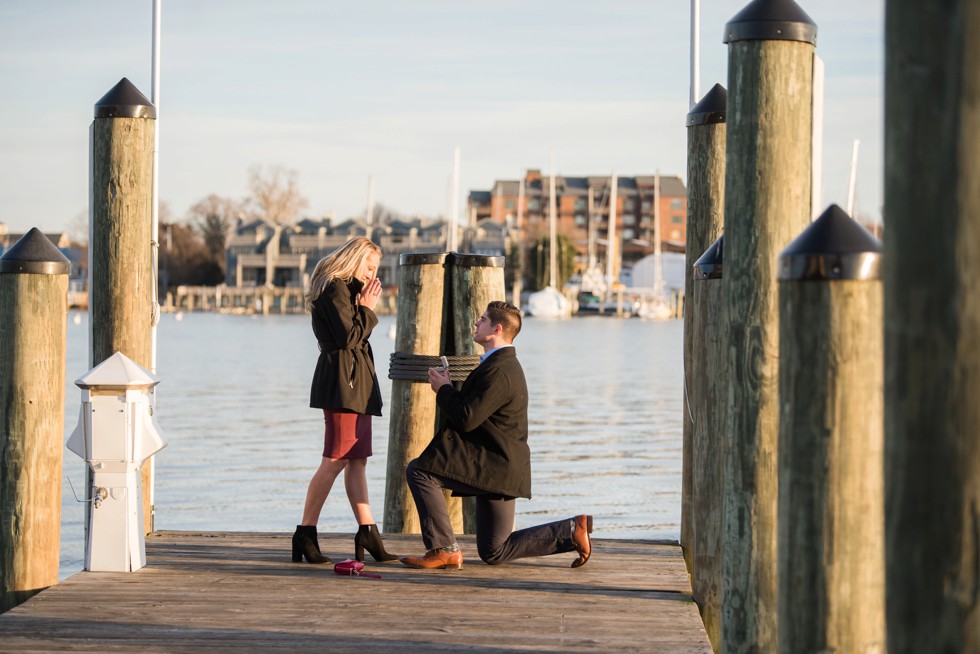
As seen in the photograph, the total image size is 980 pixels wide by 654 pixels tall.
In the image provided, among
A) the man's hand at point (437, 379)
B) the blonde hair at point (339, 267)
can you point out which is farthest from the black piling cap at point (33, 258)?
the man's hand at point (437, 379)

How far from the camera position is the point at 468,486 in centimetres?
718

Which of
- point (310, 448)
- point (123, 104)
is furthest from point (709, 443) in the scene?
point (310, 448)

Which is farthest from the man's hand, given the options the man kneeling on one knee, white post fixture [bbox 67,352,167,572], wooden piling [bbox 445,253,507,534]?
wooden piling [bbox 445,253,507,534]

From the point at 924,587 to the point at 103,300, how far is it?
5889 mm

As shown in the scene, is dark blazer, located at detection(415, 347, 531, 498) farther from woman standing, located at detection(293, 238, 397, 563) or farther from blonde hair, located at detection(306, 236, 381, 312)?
blonde hair, located at detection(306, 236, 381, 312)

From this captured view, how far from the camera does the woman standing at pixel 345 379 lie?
282 inches

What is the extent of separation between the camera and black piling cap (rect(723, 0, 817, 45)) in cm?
538

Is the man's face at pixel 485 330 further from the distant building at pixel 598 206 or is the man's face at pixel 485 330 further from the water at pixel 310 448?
the distant building at pixel 598 206

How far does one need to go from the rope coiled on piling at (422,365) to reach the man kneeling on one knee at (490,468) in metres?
1.44

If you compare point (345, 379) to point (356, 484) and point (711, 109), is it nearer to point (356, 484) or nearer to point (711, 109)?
point (356, 484)

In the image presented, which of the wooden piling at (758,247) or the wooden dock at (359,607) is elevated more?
the wooden piling at (758,247)

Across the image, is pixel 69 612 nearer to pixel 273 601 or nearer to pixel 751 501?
pixel 273 601

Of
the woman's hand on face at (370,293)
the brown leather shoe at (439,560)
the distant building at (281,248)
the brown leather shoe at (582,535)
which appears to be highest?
the distant building at (281,248)

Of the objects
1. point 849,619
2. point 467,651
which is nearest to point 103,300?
point 467,651
